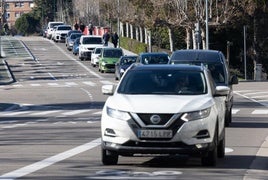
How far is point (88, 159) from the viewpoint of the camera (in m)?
16.7

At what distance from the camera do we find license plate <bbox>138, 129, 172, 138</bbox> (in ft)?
48.3

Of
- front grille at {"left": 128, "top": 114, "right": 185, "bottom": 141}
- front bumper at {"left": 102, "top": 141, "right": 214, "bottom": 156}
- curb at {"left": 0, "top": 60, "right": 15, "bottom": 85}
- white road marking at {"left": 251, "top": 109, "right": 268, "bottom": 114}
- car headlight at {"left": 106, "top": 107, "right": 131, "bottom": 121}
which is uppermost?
car headlight at {"left": 106, "top": 107, "right": 131, "bottom": 121}

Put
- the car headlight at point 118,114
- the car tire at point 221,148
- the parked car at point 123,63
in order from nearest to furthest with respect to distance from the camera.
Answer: the car headlight at point 118,114 < the car tire at point 221,148 < the parked car at point 123,63

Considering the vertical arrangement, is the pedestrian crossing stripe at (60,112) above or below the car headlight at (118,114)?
below

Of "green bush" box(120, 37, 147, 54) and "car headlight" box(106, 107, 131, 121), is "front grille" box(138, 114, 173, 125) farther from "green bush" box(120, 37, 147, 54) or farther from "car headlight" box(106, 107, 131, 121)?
"green bush" box(120, 37, 147, 54)

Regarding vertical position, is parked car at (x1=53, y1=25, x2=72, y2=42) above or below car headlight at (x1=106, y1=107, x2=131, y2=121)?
below

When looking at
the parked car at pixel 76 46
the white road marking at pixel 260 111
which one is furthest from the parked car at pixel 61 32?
the white road marking at pixel 260 111

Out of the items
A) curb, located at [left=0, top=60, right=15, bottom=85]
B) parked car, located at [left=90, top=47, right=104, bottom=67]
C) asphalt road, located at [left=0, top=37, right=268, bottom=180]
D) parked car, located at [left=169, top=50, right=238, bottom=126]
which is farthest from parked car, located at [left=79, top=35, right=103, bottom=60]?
parked car, located at [left=169, top=50, right=238, bottom=126]

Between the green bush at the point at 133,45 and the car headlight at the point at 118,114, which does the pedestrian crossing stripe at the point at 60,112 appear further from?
the green bush at the point at 133,45

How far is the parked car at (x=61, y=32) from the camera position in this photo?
3848 inches

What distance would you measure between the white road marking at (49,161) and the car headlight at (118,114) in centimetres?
148

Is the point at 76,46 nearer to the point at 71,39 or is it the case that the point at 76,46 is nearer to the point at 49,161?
the point at 71,39

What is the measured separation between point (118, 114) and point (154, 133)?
670 mm

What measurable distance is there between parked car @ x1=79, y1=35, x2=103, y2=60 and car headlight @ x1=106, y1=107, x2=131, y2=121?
188 feet
